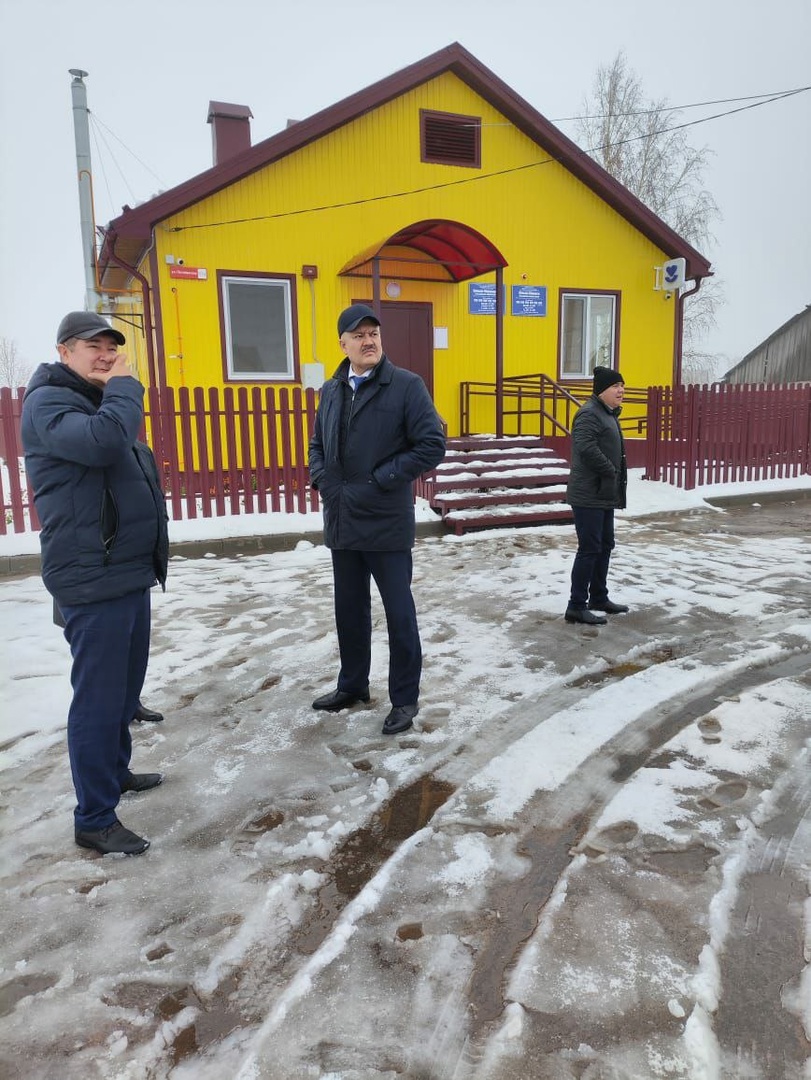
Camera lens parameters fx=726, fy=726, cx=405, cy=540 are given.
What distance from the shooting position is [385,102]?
37.9 feet

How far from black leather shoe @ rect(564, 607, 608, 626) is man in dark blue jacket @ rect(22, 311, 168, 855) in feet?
11.0

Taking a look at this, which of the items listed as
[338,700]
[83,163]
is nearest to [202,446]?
[338,700]

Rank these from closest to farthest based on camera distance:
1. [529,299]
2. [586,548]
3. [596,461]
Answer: [596,461] < [586,548] < [529,299]

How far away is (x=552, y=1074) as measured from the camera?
5.57 ft

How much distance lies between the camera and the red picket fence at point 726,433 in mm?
11898

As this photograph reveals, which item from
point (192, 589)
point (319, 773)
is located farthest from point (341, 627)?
point (192, 589)

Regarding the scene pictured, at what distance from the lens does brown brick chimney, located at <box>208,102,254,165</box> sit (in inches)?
530

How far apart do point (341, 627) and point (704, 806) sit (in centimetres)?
193

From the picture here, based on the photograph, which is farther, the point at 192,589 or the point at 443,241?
the point at 443,241

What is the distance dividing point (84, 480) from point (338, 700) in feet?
6.11

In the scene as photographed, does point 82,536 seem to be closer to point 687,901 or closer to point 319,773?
point 319,773

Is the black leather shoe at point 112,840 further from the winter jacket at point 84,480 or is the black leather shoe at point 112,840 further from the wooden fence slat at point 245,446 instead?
the wooden fence slat at point 245,446

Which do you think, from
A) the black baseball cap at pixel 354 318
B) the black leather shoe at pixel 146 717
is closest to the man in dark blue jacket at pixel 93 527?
the black leather shoe at pixel 146 717

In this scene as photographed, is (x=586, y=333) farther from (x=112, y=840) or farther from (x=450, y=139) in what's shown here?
(x=112, y=840)
